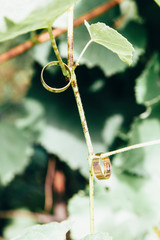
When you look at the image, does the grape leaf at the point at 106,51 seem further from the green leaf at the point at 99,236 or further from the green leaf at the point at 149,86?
the green leaf at the point at 99,236

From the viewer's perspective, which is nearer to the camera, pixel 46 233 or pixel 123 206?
pixel 46 233

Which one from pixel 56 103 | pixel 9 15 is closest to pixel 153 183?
pixel 56 103

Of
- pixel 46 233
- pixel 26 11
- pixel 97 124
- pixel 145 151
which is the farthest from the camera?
pixel 97 124

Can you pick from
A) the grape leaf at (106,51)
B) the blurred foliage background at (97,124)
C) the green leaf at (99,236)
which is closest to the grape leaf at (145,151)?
the blurred foliage background at (97,124)

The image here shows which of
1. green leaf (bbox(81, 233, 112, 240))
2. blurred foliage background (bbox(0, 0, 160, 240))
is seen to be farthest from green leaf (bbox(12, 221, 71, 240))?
blurred foliage background (bbox(0, 0, 160, 240))

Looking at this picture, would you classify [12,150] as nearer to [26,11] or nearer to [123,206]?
[123,206]

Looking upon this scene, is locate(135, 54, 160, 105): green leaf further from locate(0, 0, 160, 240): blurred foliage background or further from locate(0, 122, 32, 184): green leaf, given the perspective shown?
locate(0, 122, 32, 184): green leaf

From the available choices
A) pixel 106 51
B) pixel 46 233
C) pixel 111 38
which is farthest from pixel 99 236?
pixel 106 51
